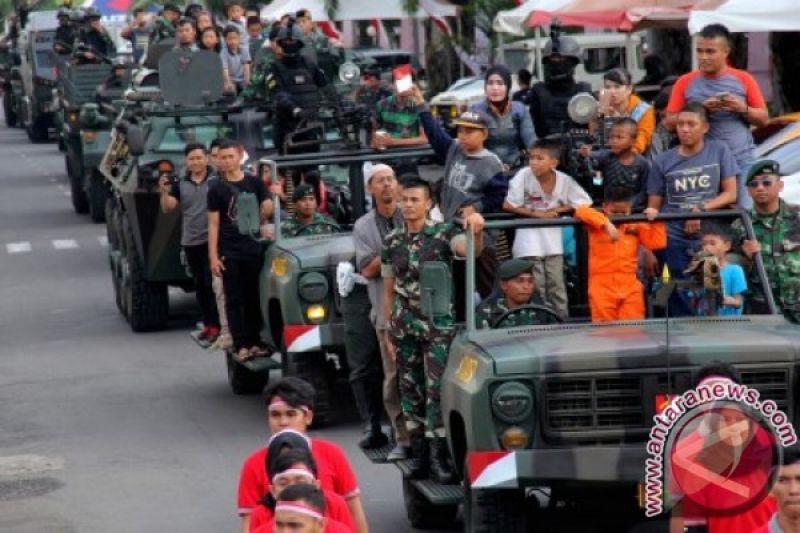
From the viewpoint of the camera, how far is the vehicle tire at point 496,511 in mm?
10188

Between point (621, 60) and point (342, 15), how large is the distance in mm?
4331

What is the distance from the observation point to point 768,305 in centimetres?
1104

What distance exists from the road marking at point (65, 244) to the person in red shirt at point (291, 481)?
20.9 meters

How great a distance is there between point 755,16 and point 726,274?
10003mm

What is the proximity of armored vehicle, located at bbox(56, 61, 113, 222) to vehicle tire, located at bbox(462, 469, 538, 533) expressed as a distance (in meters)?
19.5

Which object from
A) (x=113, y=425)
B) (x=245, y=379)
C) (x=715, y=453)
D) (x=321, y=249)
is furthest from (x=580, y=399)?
(x=245, y=379)

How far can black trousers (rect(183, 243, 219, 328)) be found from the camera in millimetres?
17922

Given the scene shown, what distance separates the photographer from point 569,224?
1112 cm

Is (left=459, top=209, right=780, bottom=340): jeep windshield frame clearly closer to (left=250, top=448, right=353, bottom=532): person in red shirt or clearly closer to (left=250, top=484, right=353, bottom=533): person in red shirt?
(left=250, top=448, right=353, bottom=532): person in red shirt

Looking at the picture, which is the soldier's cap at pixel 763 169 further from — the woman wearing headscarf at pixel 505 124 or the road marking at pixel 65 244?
the road marking at pixel 65 244

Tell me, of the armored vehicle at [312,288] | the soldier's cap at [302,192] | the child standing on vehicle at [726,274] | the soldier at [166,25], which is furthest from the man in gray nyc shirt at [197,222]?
the soldier at [166,25]

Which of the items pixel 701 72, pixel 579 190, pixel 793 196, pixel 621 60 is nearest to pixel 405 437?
pixel 579 190

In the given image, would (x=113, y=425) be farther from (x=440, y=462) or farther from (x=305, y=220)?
(x=440, y=462)

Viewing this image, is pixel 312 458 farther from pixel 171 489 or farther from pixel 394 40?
pixel 394 40
